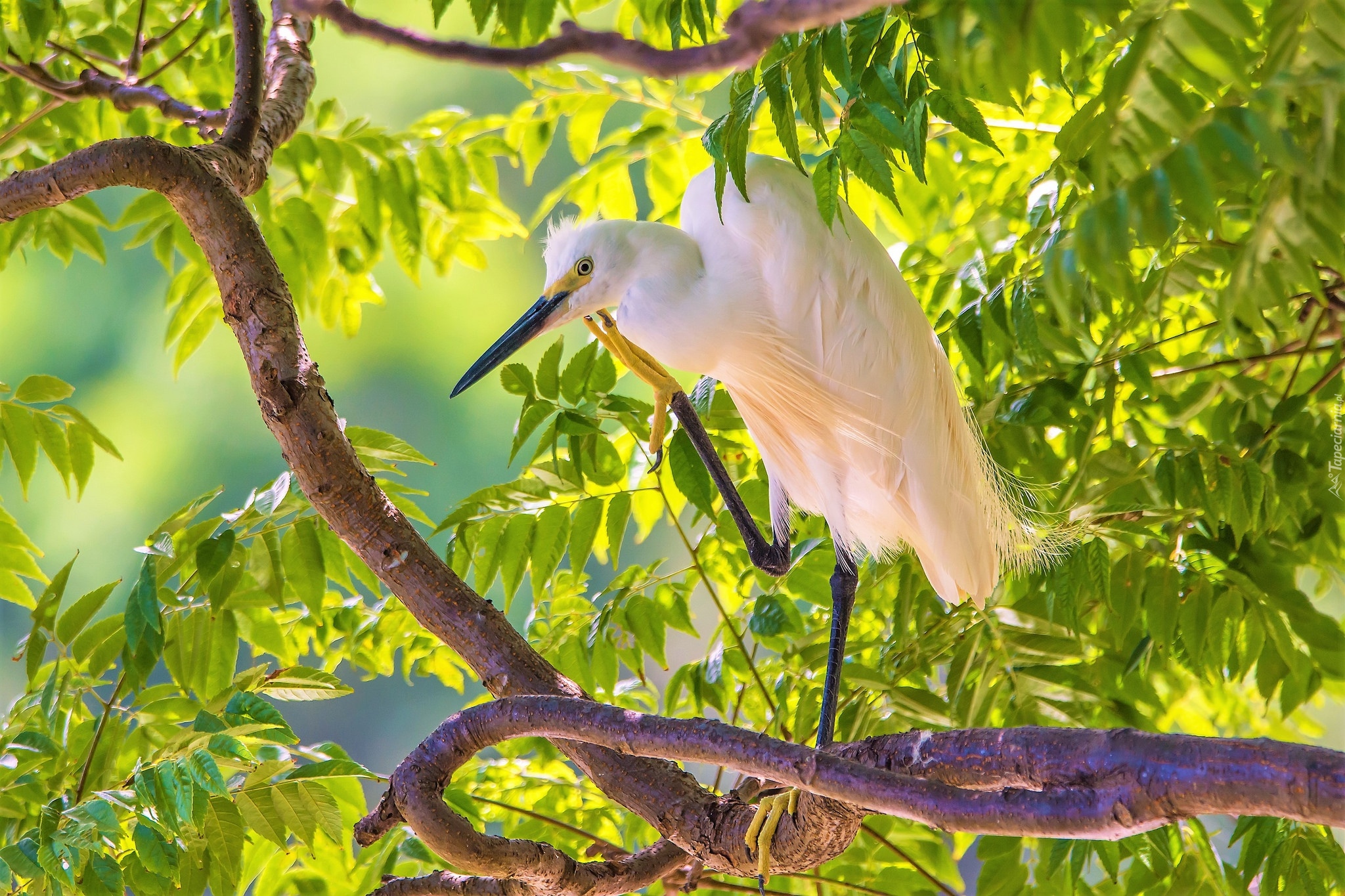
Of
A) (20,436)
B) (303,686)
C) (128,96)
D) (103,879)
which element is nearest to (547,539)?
(303,686)

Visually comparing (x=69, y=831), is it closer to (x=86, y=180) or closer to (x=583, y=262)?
(x=86, y=180)

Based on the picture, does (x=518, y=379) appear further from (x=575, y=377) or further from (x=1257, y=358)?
(x=1257, y=358)

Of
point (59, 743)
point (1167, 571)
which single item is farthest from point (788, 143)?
point (59, 743)

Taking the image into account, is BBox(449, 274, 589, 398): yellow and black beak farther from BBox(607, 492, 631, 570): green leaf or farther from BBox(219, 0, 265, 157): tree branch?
BBox(219, 0, 265, 157): tree branch

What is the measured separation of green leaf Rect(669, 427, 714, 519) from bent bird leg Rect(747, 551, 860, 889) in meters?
0.19

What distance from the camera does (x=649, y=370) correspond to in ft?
3.91

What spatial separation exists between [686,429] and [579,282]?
0.65 ft

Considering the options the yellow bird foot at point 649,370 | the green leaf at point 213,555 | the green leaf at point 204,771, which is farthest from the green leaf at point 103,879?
the yellow bird foot at point 649,370

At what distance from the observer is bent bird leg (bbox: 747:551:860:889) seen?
0.90m

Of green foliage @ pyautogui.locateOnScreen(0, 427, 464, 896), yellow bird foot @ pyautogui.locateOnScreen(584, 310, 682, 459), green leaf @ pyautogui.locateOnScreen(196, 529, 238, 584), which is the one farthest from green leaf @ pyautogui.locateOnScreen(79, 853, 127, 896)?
yellow bird foot @ pyautogui.locateOnScreen(584, 310, 682, 459)

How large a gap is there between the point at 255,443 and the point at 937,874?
3.00 meters

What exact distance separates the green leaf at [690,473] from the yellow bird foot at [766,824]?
290 millimetres

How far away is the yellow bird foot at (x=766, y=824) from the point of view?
0.89 metres

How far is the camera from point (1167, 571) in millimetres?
937
